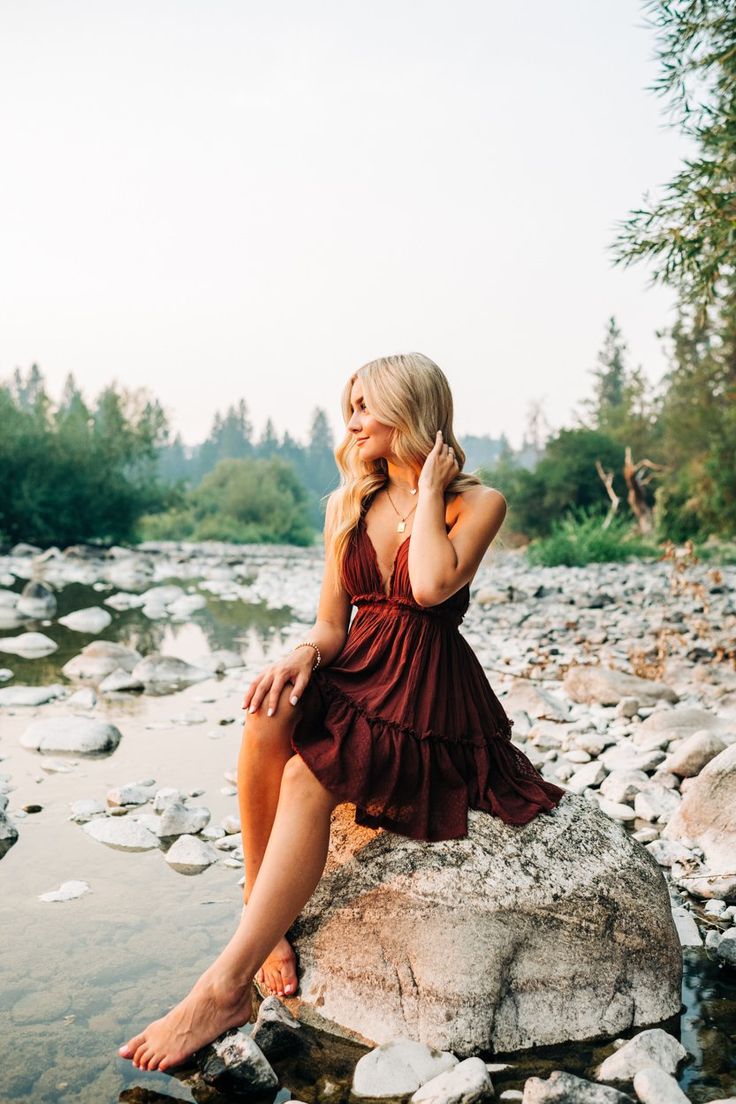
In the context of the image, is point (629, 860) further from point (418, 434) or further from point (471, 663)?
point (418, 434)

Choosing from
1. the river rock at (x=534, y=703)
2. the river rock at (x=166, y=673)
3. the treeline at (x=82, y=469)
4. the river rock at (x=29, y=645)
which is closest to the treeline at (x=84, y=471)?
the treeline at (x=82, y=469)

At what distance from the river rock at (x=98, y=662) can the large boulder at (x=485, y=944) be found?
455 cm

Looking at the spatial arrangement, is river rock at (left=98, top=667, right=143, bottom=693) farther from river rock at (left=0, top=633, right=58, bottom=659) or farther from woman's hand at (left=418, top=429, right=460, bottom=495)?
woman's hand at (left=418, top=429, right=460, bottom=495)

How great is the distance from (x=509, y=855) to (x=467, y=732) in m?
0.35

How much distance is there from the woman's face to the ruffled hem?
28.6 inches

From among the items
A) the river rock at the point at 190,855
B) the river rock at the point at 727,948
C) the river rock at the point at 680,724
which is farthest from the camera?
the river rock at the point at 680,724

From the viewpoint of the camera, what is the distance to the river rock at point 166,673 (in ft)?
21.5

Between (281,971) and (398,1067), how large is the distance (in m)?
0.47

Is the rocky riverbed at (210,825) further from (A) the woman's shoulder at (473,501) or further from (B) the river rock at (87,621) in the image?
(A) the woman's shoulder at (473,501)

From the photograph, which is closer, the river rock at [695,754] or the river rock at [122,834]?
the river rock at [122,834]

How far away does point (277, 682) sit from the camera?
2.47 m

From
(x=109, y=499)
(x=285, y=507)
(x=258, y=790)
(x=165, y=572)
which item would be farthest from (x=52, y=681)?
(x=285, y=507)

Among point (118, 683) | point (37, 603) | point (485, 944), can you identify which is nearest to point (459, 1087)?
point (485, 944)

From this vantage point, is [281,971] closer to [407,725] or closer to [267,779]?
[267,779]
